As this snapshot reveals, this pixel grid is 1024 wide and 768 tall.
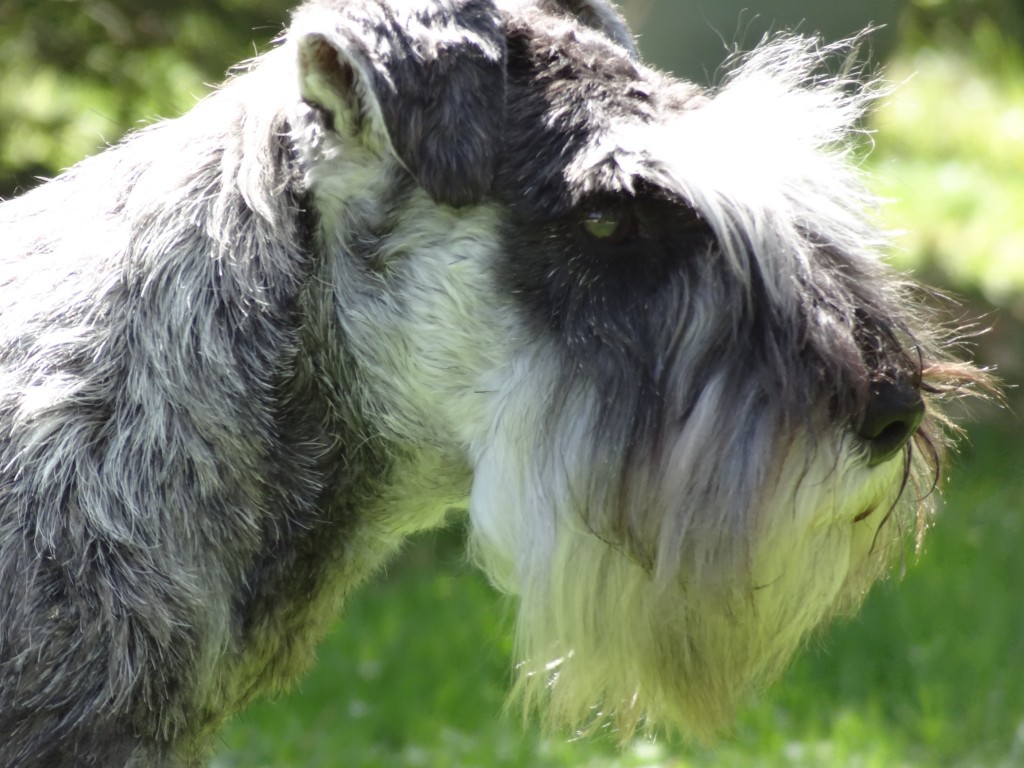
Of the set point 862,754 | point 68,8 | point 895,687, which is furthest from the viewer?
point 68,8

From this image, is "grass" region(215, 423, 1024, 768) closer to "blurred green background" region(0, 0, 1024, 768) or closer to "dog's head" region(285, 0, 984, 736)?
"blurred green background" region(0, 0, 1024, 768)

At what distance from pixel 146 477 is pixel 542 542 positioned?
32.0 inches

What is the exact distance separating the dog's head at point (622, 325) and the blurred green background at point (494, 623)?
3.83 ft

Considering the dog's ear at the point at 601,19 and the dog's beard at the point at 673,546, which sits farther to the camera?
the dog's ear at the point at 601,19

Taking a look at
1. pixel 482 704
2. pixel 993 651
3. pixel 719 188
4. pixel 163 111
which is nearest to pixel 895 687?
pixel 993 651

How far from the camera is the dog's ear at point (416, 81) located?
2.63 m

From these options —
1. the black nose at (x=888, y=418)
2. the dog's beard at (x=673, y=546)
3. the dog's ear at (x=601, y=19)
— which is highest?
the dog's ear at (x=601, y=19)

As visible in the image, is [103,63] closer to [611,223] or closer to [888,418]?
[611,223]

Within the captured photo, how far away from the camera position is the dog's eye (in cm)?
263

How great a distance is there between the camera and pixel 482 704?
511cm

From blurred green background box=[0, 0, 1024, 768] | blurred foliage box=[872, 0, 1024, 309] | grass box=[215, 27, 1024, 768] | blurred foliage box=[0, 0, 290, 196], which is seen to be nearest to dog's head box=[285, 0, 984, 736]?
grass box=[215, 27, 1024, 768]

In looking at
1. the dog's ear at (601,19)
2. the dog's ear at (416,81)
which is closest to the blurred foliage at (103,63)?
the dog's ear at (601,19)

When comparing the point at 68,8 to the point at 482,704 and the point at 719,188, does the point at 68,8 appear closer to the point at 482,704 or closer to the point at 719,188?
the point at 482,704

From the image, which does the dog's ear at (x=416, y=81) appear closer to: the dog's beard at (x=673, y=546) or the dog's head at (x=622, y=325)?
the dog's head at (x=622, y=325)
